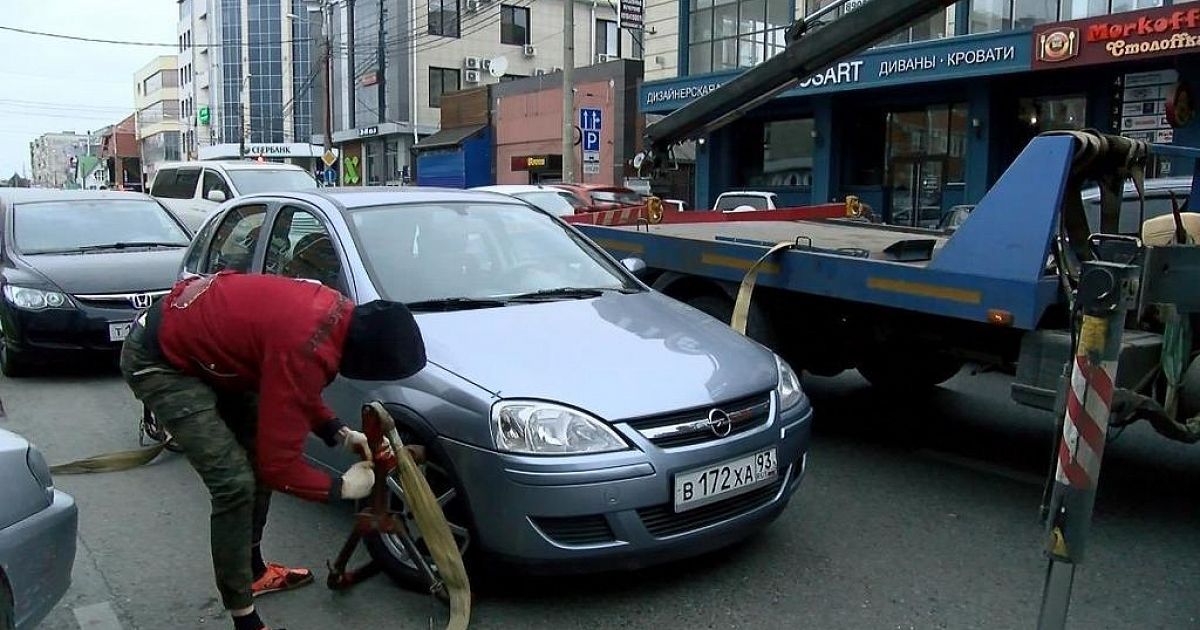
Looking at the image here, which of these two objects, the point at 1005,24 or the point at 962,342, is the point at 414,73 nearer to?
the point at 1005,24

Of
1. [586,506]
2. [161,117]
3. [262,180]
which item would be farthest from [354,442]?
[161,117]

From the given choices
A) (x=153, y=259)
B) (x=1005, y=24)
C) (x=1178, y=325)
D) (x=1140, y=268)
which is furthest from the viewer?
(x=1005, y=24)

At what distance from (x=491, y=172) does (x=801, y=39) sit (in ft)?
104

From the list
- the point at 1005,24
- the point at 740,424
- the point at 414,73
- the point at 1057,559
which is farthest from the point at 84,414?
the point at 414,73

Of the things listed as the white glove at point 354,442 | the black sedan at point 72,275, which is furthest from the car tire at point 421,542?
the black sedan at point 72,275

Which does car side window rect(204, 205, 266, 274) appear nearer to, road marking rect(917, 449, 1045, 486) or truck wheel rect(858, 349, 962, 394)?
truck wheel rect(858, 349, 962, 394)

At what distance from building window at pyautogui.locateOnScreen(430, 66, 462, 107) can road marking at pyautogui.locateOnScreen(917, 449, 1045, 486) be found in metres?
42.8

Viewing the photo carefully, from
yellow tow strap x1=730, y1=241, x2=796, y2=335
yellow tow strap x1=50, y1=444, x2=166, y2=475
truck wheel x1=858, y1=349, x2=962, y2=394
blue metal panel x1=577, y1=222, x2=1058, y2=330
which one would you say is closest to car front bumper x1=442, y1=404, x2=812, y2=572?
blue metal panel x1=577, y1=222, x2=1058, y2=330

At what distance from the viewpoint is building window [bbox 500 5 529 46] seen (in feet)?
160

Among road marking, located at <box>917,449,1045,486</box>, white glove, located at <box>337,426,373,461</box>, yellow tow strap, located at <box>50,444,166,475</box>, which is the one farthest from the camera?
road marking, located at <box>917,449,1045,486</box>

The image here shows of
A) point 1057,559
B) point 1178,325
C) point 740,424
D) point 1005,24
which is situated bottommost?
point 1057,559

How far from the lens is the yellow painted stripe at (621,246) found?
6855mm

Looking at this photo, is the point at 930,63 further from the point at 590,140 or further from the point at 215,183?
the point at 215,183

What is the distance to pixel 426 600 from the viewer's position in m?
3.88
